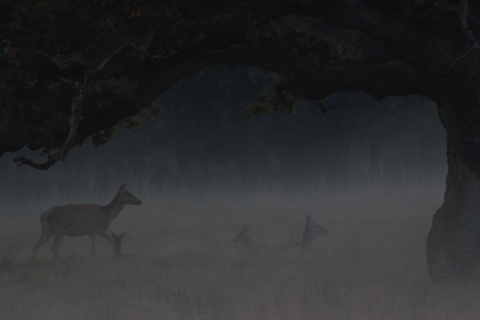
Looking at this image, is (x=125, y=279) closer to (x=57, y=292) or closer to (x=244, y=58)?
(x=57, y=292)

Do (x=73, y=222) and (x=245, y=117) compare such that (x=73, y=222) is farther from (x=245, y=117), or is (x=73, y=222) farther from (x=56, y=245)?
(x=245, y=117)

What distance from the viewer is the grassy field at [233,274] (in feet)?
43.3

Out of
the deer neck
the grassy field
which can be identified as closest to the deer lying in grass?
the grassy field

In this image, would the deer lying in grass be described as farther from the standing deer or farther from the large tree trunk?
the large tree trunk

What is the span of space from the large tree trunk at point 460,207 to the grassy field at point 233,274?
47cm

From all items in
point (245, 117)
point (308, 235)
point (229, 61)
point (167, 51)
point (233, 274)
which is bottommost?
point (233, 274)

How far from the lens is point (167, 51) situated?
54.6ft

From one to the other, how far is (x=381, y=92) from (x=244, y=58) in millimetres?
2551

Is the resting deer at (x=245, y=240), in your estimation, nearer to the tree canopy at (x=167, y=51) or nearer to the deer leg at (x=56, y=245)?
the deer leg at (x=56, y=245)

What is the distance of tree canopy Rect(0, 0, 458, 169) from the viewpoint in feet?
45.3

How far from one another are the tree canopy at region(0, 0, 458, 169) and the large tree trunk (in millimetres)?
842

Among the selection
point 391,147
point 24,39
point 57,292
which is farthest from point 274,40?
point 391,147

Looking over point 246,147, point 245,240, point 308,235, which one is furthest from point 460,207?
point 246,147

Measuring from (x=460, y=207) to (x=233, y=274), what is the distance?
4580mm
